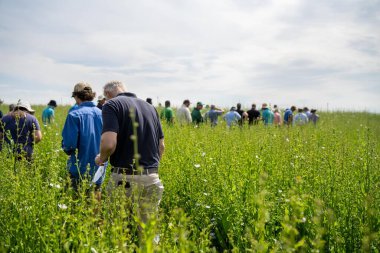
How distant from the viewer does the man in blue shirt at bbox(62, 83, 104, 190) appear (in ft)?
14.2

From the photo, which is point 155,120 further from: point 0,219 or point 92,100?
point 0,219

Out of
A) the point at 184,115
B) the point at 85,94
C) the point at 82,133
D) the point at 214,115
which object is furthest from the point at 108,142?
the point at 214,115

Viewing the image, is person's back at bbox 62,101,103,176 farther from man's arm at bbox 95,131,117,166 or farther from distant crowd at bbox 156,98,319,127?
distant crowd at bbox 156,98,319,127

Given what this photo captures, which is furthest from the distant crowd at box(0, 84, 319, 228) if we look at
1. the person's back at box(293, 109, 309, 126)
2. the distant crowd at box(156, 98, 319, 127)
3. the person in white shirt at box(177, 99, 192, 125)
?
the person in white shirt at box(177, 99, 192, 125)

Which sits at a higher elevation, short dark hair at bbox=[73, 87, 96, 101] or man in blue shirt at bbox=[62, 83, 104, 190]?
short dark hair at bbox=[73, 87, 96, 101]

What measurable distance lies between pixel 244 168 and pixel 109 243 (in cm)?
314

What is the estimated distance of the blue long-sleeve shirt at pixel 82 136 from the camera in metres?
4.34

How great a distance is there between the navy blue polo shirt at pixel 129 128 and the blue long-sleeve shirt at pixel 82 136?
765mm

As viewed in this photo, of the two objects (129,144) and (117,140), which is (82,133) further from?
(129,144)

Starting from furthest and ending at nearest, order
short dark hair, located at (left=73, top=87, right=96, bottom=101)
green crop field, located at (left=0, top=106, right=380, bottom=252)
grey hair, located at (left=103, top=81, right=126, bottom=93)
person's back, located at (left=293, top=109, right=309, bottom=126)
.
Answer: person's back, located at (left=293, top=109, right=309, bottom=126)
short dark hair, located at (left=73, top=87, right=96, bottom=101)
grey hair, located at (left=103, top=81, right=126, bottom=93)
green crop field, located at (left=0, top=106, right=380, bottom=252)

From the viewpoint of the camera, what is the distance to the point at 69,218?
2.85 meters

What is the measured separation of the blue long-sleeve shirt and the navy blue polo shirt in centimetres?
77

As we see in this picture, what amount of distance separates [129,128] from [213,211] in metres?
1.57

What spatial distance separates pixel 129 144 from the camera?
3.72 metres
